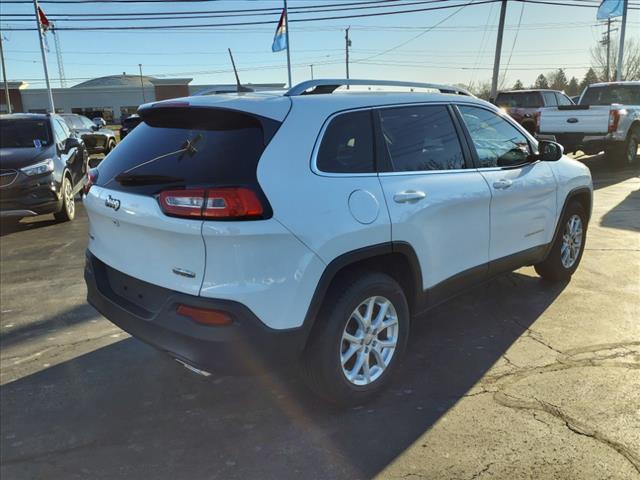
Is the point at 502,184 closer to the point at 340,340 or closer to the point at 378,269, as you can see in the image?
the point at 378,269

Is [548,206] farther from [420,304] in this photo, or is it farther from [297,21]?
[297,21]

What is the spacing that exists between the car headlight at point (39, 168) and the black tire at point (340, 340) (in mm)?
6541

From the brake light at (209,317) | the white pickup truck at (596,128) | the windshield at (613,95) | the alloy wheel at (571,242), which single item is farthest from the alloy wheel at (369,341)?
the windshield at (613,95)

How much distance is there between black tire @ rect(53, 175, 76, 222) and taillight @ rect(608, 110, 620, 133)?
36.2 feet

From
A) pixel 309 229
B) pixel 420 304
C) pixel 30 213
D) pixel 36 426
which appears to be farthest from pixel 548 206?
pixel 30 213

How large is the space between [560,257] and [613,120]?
8.74 metres

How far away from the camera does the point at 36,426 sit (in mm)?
3111

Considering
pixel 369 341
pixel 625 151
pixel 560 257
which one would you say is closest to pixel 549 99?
pixel 625 151

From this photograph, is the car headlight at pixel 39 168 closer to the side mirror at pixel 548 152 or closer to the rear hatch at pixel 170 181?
the rear hatch at pixel 170 181

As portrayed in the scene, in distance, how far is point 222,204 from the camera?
2.51 meters

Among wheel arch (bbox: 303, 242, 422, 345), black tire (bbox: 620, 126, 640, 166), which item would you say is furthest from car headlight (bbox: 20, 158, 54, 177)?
black tire (bbox: 620, 126, 640, 166)

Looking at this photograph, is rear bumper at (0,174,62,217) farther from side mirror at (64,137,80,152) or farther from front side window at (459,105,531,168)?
front side window at (459,105,531,168)

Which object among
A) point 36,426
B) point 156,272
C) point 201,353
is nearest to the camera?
point 201,353

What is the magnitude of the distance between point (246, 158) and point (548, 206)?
9.68ft
